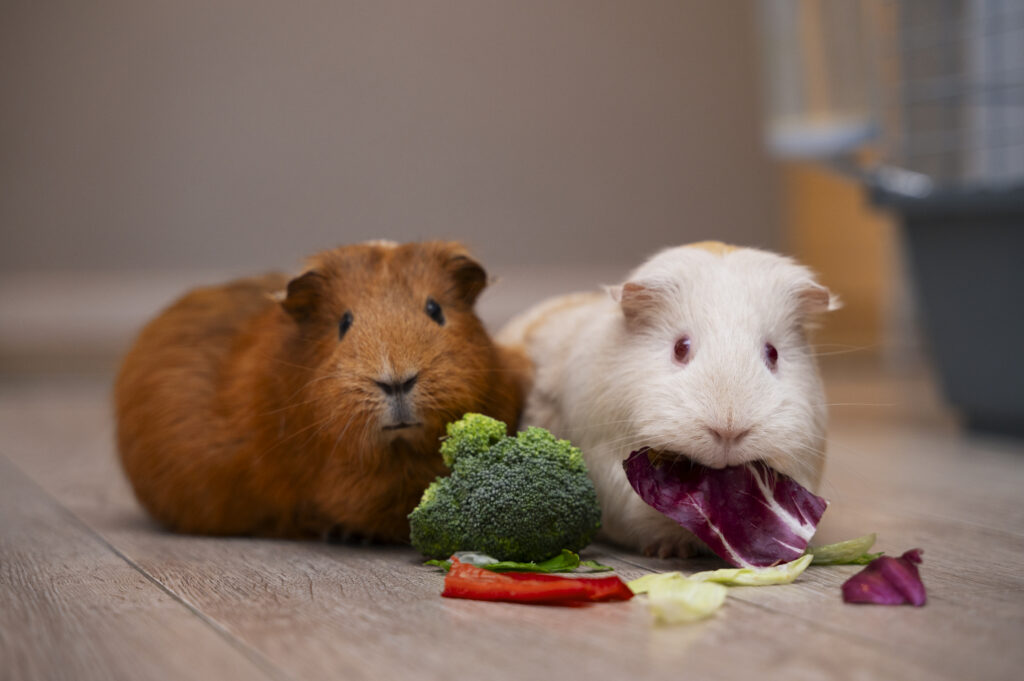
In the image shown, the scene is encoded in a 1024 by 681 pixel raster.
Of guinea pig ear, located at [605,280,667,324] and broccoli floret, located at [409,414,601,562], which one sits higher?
guinea pig ear, located at [605,280,667,324]

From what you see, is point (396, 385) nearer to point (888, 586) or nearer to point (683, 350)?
point (683, 350)

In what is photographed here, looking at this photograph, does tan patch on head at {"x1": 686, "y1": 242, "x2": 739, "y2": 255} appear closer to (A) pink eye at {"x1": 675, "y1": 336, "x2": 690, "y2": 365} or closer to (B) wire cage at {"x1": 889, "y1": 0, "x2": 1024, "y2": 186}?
(A) pink eye at {"x1": 675, "y1": 336, "x2": 690, "y2": 365}

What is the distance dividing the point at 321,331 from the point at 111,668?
93 cm

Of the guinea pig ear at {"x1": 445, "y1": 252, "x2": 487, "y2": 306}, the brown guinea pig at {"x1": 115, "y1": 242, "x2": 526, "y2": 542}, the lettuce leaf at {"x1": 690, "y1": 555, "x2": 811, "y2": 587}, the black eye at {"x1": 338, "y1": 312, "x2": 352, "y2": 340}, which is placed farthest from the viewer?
the guinea pig ear at {"x1": 445, "y1": 252, "x2": 487, "y2": 306}

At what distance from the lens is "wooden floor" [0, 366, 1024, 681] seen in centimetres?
133

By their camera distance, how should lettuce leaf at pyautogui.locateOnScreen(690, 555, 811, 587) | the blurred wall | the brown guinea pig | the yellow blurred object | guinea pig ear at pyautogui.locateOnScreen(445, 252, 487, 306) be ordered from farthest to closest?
the yellow blurred object, the blurred wall, guinea pig ear at pyautogui.locateOnScreen(445, 252, 487, 306), the brown guinea pig, lettuce leaf at pyautogui.locateOnScreen(690, 555, 811, 587)

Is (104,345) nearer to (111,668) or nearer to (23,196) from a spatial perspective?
(23,196)

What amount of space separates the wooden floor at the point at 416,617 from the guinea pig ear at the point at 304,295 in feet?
1.60

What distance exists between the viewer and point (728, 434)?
178 cm

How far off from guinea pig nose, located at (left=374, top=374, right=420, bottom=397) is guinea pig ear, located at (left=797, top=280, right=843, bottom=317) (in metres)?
0.76

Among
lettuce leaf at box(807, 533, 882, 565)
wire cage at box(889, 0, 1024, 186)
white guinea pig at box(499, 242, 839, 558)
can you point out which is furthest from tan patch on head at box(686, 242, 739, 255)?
wire cage at box(889, 0, 1024, 186)

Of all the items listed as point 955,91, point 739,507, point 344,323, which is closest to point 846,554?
point 739,507

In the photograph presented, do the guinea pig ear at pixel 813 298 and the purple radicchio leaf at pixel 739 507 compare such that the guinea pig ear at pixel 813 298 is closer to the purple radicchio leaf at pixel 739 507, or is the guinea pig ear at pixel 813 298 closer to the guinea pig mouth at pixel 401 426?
the purple radicchio leaf at pixel 739 507

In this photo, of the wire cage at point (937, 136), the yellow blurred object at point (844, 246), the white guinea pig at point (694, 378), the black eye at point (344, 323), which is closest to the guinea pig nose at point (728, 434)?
the white guinea pig at point (694, 378)
